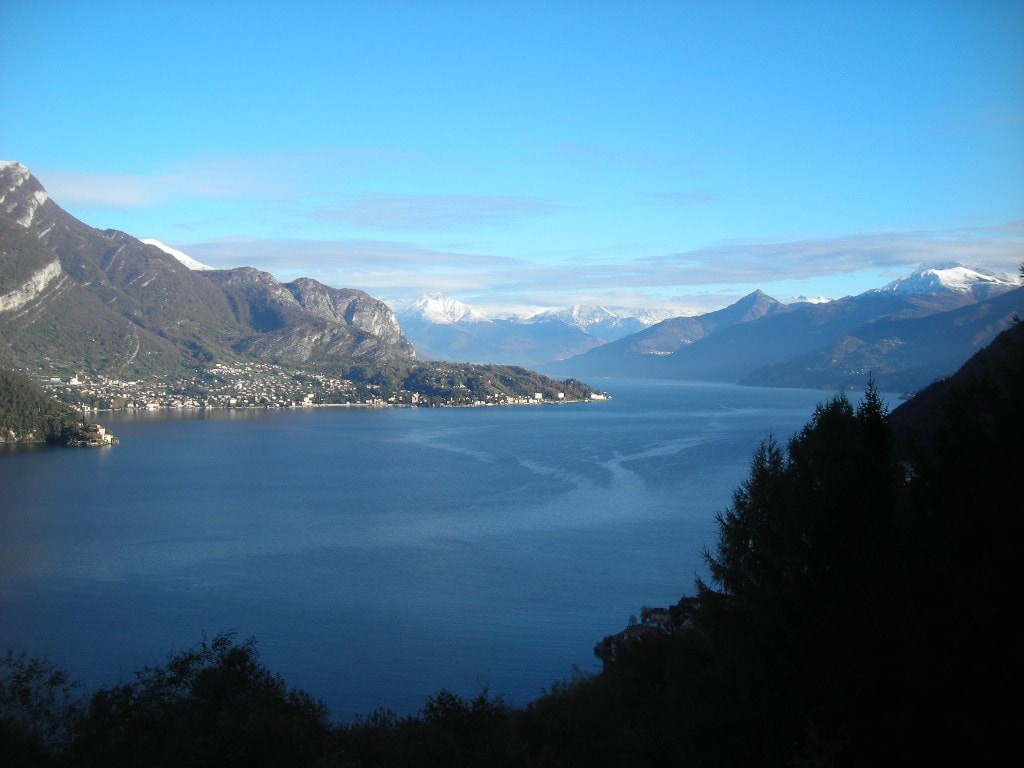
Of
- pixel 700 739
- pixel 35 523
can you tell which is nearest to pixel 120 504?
pixel 35 523

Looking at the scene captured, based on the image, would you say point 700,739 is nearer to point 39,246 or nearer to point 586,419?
point 586,419

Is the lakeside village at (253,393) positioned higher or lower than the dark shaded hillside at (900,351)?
lower

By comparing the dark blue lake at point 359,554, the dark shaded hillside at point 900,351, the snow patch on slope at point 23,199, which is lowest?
the dark blue lake at point 359,554

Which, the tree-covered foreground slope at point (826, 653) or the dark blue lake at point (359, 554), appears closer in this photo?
the tree-covered foreground slope at point (826, 653)

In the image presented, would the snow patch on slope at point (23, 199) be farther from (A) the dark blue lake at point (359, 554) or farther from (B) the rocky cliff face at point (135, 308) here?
(A) the dark blue lake at point (359, 554)

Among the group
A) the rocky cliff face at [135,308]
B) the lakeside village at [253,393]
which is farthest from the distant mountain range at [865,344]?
the rocky cliff face at [135,308]

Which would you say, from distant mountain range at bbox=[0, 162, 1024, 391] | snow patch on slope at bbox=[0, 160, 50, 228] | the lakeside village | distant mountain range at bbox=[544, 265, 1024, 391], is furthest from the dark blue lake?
snow patch on slope at bbox=[0, 160, 50, 228]
